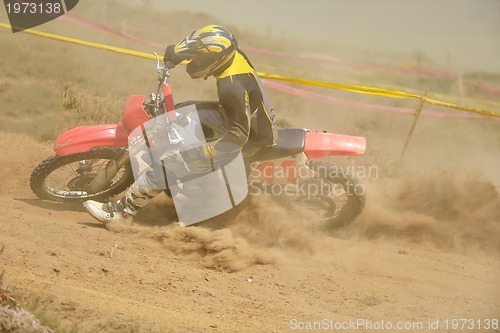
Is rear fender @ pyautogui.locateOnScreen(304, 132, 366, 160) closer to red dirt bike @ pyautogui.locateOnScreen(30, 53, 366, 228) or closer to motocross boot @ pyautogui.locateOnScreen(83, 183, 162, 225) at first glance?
red dirt bike @ pyautogui.locateOnScreen(30, 53, 366, 228)

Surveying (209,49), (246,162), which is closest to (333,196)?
(246,162)

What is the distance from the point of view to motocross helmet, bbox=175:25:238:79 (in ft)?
13.4

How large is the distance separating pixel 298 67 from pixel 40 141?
13.7 metres

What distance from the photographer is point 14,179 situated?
5.61 meters

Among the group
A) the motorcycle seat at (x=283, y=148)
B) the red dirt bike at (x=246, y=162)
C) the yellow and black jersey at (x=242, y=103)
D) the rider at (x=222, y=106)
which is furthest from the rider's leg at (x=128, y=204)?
the motorcycle seat at (x=283, y=148)

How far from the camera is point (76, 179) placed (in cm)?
497

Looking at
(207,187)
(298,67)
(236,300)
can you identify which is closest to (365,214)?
(207,187)

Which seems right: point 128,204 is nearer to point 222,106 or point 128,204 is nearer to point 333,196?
point 222,106

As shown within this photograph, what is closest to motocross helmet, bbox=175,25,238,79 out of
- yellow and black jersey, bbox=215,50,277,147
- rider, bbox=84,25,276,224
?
rider, bbox=84,25,276,224

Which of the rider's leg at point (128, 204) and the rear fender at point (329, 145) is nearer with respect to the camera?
the rider's leg at point (128, 204)

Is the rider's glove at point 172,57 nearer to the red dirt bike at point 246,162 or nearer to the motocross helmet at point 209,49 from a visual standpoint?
the motocross helmet at point 209,49

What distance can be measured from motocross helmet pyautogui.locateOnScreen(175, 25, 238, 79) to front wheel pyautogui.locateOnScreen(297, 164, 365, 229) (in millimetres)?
1417

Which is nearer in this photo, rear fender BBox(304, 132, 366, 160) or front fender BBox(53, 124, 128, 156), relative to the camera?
front fender BBox(53, 124, 128, 156)

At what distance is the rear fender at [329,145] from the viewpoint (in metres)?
4.82
